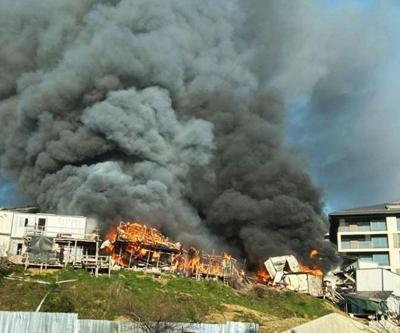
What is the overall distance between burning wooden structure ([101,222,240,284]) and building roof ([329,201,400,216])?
2576 cm

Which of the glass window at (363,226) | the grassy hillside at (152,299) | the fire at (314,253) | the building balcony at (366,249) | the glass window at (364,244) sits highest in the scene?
the glass window at (363,226)

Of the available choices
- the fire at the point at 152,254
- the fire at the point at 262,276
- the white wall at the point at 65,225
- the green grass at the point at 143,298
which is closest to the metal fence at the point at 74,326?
the green grass at the point at 143,298

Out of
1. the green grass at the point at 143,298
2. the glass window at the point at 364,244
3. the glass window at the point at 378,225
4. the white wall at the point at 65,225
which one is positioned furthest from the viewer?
the glass window at the point at 378,225

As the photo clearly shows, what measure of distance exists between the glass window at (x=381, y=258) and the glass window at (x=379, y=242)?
3.86ft

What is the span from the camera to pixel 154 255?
5112 centimetres

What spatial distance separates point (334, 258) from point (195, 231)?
1682 centimetres

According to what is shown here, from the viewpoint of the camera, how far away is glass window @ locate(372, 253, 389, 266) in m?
70.5

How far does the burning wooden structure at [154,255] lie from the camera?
1976 inches

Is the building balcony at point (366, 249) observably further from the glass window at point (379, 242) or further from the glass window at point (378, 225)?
the glass window at point (378, 225)

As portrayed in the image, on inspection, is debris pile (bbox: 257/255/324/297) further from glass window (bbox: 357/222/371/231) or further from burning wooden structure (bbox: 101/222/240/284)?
glass window (bbox: 357/222/371/231)

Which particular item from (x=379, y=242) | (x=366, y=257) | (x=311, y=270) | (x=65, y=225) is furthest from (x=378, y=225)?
(x=65, y=225)

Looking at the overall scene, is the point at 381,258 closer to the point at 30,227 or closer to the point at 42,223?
the point at 42,223

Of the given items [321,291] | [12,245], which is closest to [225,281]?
[321,291]

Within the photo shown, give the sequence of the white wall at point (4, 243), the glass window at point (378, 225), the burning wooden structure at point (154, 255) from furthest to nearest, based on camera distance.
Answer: the glass window at point (378, 225)
the burning wooden structure at point (154, 255)
the white wall at point (4, 243)
